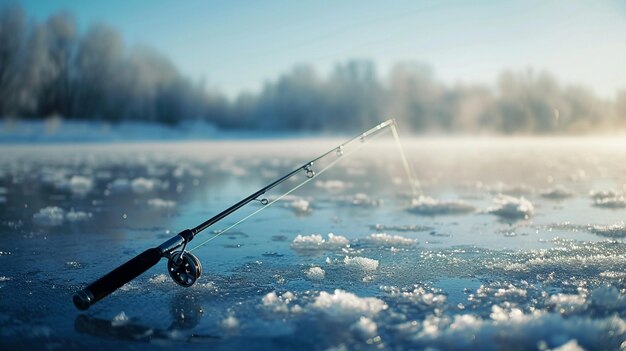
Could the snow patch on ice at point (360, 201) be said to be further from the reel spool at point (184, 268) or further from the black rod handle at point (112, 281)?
the black rod handle at point (112, 281)

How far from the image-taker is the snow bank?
4625 millimetres

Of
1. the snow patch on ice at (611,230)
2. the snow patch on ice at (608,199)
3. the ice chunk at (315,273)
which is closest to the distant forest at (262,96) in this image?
the snow patch on ice at (608,199)

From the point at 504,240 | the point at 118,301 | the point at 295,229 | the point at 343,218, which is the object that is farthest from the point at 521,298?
the point at 343,218

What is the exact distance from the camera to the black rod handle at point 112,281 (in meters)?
2.85

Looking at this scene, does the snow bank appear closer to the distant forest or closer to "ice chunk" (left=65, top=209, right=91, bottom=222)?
"ice chunk" (left=65, top=209, right=91, bottom=222)

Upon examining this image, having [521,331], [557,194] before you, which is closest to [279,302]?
[521,331]

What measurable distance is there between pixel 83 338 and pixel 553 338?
7.59 feet

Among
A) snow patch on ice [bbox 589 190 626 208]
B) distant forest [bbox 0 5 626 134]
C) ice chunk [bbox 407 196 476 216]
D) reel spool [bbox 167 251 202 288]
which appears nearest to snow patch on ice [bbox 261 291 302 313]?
reel spool [bbox 167 251 202 288]

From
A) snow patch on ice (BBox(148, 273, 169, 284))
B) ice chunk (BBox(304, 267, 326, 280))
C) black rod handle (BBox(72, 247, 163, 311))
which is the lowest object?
snow patch on ice (BBox(148, 273, 169, 284))

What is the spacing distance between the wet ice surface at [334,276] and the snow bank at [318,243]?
0.02 m

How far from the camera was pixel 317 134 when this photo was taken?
58250mm

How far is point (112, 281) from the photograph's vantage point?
297 cm

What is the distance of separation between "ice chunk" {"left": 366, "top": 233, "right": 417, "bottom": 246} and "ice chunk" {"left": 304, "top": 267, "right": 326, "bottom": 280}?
1126mm

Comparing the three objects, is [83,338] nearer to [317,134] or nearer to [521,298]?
[521,298]
